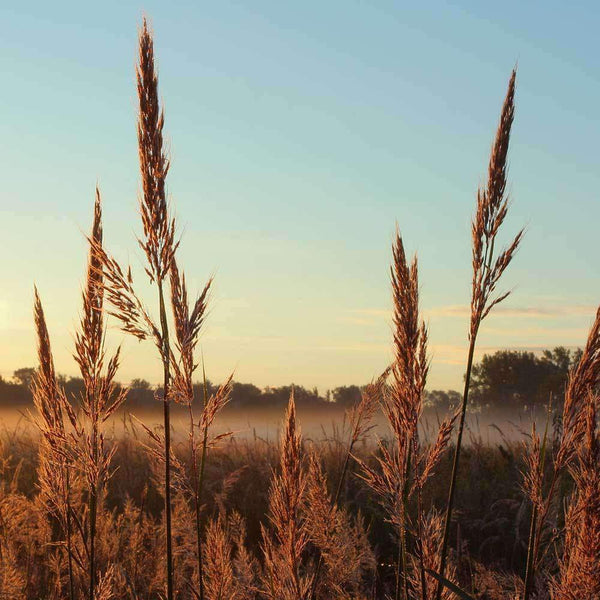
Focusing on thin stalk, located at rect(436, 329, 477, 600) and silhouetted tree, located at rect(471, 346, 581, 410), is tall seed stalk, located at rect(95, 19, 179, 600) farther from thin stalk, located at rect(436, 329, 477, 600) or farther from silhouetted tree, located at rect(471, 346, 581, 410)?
silhouetted tree, located at rect(471, 346, 581, 410)

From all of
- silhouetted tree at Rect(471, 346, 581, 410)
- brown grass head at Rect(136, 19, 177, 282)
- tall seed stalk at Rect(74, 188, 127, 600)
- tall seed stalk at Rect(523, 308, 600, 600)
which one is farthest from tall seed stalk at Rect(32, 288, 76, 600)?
silhouetted tree at Rect(471, 346, 581, 410)

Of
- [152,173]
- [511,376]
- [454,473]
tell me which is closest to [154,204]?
[152,173]

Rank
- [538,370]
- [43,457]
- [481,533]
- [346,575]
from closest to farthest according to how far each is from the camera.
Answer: [43,457] → [346,575] → [481,533] → [538,370]

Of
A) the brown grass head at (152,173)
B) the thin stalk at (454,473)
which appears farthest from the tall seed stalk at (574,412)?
the brown grass head at (152,173)

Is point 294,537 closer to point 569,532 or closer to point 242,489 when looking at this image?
point 569,532

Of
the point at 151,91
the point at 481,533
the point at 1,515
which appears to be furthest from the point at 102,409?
Result: the point at 481,533

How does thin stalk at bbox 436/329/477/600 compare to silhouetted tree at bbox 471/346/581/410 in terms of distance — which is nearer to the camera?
thin stalk at bbox 436/329/477/600

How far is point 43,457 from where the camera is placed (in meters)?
3.43

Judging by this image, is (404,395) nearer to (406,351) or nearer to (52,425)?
(406,351)

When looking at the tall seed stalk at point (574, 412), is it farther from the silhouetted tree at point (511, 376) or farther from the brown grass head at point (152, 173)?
the silhouetted tree at point (511, 376)

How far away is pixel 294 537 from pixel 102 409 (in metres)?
0.86

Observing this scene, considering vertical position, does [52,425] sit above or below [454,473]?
above

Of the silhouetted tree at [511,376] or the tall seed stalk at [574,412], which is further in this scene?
the silhouetted tree at [511,376]

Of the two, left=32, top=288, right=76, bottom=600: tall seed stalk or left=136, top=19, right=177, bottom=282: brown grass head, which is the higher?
left=136, top=19, right=177, bottom=282: brown grass head
